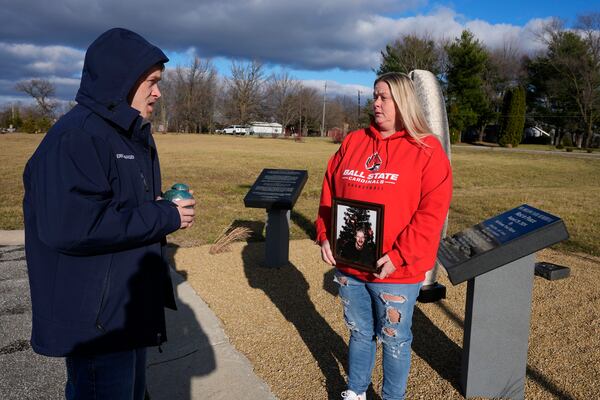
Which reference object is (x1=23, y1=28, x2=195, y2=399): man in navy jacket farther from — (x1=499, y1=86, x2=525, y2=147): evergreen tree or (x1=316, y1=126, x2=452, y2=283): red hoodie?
(x1=499, y1=86, x2=525, y2=147): evergreen tree

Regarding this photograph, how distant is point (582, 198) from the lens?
42.1 ft

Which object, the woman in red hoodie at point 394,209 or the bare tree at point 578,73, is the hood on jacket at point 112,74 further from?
the bare tree at point 578,73

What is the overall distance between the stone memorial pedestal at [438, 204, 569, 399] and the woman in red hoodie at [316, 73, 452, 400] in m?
0.48

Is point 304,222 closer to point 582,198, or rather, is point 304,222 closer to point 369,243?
point 369,243

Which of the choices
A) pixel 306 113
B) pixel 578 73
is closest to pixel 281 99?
pixel 306 113

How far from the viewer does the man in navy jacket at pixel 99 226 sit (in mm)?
1523

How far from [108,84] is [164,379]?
7.43ft

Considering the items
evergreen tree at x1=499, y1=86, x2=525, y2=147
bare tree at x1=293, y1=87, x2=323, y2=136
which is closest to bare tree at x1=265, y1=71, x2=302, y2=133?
bare tree at x1=293, y1=87, x2=323, y2=136

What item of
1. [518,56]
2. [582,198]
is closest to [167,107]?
[518,56]

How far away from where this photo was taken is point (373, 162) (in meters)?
2.50

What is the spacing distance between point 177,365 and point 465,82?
50.8 meters

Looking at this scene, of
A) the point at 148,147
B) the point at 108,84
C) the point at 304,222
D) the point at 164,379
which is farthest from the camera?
the point at 304,222

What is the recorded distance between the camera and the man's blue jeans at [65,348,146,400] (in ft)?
5.59

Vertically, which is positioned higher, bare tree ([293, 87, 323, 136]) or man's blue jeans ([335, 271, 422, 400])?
bare tree ([293, 87, 323, 136])
